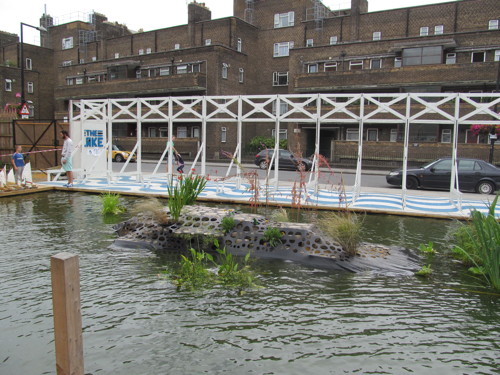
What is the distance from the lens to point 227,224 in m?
8.04

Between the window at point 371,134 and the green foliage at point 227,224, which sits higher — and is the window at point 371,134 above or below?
above

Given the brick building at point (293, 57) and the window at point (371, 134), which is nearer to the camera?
the brick building at point (293, 57)

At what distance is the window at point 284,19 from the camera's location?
47188 millimetres

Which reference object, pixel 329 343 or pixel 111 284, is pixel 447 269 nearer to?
pixel 329 343

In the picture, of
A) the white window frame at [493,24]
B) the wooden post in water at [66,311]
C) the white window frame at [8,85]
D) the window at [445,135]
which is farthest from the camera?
the white window frame at [8,85]

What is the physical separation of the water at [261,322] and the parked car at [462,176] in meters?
12.4

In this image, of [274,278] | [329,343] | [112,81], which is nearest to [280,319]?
[329,343]

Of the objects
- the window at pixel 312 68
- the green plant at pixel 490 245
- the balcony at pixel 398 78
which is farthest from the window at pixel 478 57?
the green plant at pixel 490 245

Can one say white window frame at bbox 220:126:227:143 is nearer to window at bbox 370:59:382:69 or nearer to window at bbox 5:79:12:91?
window at bbox 370:59:382:69

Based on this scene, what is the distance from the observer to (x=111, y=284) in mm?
6281

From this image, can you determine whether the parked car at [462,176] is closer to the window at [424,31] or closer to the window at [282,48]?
the window at [424,31]

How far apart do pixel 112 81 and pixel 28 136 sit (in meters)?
26.8

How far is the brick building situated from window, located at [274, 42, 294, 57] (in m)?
0.10

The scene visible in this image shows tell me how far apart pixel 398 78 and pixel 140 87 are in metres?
25.0
